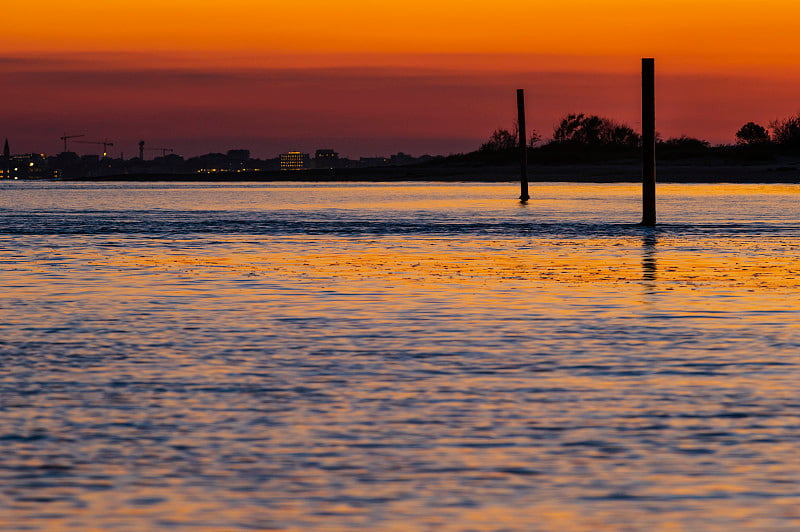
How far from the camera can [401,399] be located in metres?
11.4

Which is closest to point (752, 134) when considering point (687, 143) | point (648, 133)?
point (687, 143)

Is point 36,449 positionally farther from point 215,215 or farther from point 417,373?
point 215,215

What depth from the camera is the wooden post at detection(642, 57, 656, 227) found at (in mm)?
40500

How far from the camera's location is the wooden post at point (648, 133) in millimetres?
40500

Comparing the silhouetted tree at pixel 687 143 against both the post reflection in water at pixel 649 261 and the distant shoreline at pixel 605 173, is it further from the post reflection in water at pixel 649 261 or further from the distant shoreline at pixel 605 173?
the post reflection in water at pixel 649 261

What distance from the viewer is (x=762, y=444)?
9.52 metres

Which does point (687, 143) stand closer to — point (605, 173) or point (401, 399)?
point (605, 173)

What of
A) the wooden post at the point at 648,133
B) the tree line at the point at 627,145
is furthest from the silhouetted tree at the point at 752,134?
the wooden post at the point at 648,133

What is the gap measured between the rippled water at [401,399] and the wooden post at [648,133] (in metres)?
14.8

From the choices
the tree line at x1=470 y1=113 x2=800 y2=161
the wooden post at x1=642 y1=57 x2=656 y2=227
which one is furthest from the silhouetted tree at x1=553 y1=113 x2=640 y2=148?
the wooden post at x1=642 y1=57 x2=656 y2=227

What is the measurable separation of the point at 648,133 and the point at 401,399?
31.5 m

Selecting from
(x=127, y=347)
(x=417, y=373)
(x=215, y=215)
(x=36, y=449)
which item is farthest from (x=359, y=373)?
(x=215, y=215)

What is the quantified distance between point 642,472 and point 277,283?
1527cm

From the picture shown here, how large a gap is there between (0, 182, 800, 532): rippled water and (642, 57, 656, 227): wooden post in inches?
581
